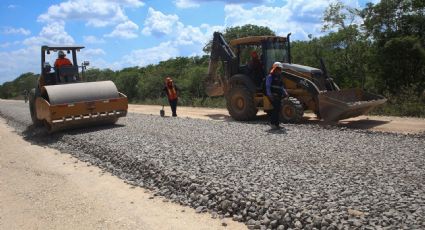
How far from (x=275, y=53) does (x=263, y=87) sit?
1.26m

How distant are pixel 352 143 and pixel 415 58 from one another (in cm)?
1054

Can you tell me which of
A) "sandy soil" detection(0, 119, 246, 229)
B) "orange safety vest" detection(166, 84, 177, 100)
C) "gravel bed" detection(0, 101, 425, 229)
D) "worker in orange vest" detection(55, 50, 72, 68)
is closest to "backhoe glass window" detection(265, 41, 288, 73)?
"gravel bed" detection(0, 101, 425, 229)

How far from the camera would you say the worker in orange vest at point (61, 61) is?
585 inches

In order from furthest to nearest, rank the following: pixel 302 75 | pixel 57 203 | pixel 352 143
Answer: pixel 302 75 → pixel 352 143 → pixel 57 203

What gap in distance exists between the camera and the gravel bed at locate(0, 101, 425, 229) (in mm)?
5312

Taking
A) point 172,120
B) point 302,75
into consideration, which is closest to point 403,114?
point 302,75

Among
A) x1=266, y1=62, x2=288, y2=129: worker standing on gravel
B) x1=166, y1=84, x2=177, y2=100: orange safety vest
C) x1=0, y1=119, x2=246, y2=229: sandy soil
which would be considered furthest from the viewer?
x1=166, y1=84, x2=177, y2=100: orange safety vest

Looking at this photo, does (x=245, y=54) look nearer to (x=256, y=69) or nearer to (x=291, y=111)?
(x=256, y=69)

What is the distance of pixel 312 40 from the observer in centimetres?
2275

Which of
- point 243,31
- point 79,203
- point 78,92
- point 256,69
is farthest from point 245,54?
point 243,31

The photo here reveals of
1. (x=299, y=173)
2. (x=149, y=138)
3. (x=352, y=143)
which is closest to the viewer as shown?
(x=299, y=173)

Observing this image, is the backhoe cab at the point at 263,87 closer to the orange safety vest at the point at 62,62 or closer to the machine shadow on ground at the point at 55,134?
the machine shadow on ground at the point at 55,134

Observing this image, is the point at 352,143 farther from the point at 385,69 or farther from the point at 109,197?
the point at 385,69

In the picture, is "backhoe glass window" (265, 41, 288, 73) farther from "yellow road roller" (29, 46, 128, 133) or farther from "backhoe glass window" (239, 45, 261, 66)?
"yellow road roller" (29, 46, 128, 133)
